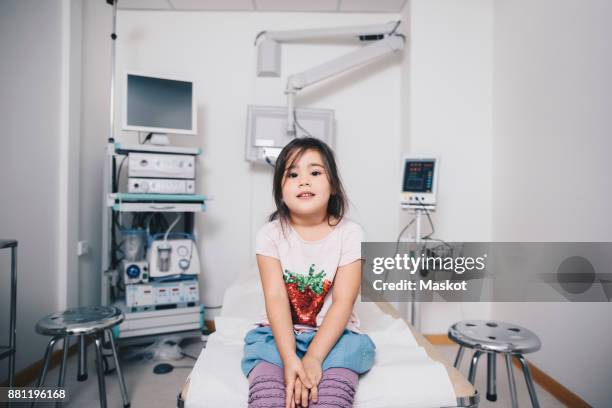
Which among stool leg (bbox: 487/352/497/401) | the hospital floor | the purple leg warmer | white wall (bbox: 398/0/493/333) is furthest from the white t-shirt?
white wall (bbox: 398/0/493/333)

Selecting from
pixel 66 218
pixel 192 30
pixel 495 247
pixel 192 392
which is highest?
pixel 192 30

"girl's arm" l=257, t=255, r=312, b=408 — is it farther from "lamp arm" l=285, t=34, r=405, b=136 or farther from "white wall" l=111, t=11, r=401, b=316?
"white wall" l=111, t=11, r=401, b=316

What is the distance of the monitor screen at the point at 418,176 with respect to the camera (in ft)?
6.88

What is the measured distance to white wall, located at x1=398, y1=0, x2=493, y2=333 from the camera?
2.53 metres

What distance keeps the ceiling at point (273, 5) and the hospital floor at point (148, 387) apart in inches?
92.4

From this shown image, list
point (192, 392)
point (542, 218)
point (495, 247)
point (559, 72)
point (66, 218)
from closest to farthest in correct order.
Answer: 1. point (192, 392)
2. point (559, 72)
3. point (542, 218)
4. point (66, 218)
5. point (495, 247)

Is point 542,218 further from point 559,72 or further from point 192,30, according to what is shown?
point 192,30

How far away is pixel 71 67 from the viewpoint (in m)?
2.21

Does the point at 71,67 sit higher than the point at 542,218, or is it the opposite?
the point at 71,67

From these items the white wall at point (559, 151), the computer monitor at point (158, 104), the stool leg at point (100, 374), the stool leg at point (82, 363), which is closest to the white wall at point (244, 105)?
the computer monitor at point (158, 104)

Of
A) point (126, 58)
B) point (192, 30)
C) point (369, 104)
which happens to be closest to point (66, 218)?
point (126, 58)

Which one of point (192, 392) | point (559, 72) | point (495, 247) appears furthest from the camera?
point (495, 247)

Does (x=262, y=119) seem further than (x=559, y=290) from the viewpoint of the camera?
Yes

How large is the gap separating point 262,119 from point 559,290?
6.36 ft
